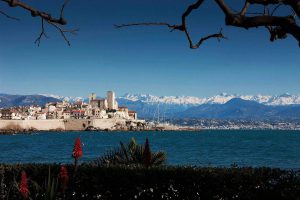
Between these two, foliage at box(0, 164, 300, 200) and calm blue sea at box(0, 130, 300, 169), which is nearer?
foliage at box(0, 164, 300, 200)

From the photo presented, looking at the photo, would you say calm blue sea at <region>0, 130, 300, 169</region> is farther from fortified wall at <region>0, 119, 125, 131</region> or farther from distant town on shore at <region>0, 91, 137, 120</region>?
distant town on shore at <region>0, 91, 137, 120</region>

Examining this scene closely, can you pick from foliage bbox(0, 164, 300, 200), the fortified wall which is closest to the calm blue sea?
foliage bbox(0, 164, 300, 200)

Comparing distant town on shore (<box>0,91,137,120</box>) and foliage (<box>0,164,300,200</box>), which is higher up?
distant town on shore (<box>0,91,137,120</box>)

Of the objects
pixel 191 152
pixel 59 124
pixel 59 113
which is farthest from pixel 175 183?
pixel 59 113

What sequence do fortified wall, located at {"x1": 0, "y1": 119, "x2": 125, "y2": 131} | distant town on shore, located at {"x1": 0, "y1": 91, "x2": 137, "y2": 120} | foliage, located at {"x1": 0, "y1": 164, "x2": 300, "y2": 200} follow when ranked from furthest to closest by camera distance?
1. distant town on shore, located at {"x1": 0, "y1": 91, "x2": 137, "y2": 120}
2. fortified wall, located at {"x1": 0, "y1": 119, "x2": 125, "y2": 131}
3. foliage, located at {"x1": 0, "y1": 164, "x2": 300, "y2": 200}

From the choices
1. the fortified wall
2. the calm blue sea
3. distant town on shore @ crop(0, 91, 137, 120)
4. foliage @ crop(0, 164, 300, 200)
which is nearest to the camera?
foliage @ crop(0, 164, 300, 200)

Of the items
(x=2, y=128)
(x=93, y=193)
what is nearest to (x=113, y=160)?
(x=93, y=193)

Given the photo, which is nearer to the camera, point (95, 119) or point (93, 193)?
point (93, 193)

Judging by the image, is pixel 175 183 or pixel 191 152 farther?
pixel 191 152

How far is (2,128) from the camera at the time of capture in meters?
158

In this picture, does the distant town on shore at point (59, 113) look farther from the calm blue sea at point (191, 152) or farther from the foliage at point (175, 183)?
the foliage at point (175, 183)

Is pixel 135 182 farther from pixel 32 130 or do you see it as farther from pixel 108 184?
pixel 32 130

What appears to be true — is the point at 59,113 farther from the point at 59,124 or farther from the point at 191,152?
the point at 191,152

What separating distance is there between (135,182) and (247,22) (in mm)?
5032
